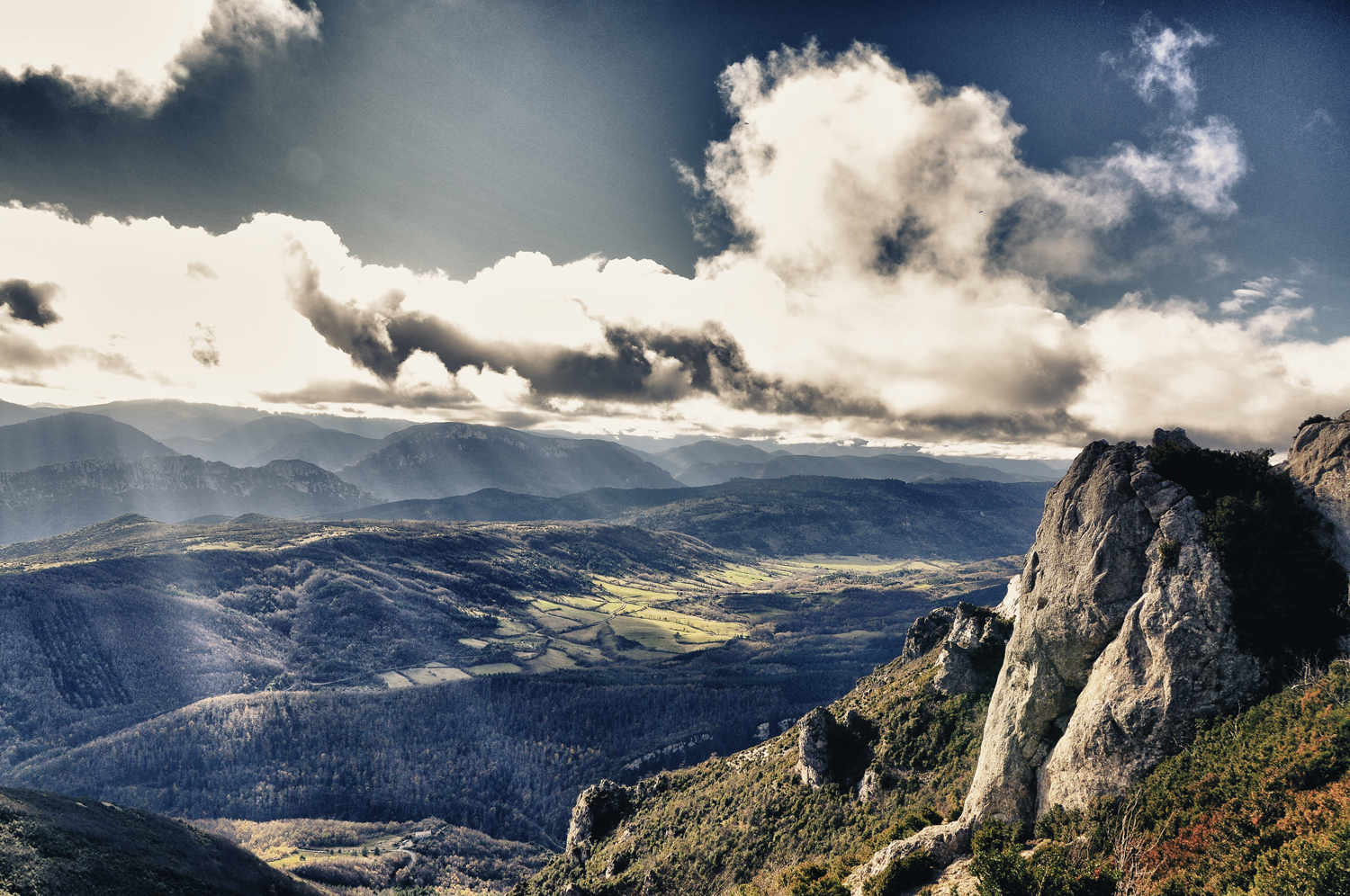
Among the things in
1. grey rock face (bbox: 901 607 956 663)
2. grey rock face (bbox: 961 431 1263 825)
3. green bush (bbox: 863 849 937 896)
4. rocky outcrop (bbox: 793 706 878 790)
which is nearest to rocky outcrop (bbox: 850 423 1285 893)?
grey rock face (bbox: 961 431 1263 825)

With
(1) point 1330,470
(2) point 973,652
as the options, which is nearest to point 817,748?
(2) point 973,652

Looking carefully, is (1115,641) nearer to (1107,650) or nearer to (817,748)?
(1107,650)

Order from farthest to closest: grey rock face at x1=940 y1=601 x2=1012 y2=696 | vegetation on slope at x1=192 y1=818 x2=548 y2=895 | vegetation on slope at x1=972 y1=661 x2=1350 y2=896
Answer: vegetation on slope at x1=192 y1=818 x2=548 y2=895 → grey rock face at x1=940 y1=601 x2=1012 y2=696 → vegetation on slope at x1=972 y1=661 x2=1350 y2=896

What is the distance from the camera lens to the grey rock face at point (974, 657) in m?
59.9

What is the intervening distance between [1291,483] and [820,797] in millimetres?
56392

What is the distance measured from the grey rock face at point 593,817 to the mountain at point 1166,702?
237ft

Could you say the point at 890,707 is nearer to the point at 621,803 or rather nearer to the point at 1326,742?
the point at 1326,742

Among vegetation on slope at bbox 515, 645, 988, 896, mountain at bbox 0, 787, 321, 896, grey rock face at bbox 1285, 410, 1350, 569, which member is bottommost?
mountain at bbox 0, 787, 321, 896

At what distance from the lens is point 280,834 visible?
19850 cm

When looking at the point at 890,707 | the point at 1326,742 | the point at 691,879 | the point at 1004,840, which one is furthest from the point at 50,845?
the point at 1326,742

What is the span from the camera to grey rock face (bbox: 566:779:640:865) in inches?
4021

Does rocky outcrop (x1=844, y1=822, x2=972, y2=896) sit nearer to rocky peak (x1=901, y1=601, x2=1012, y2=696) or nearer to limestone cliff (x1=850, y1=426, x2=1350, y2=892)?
limestone cliff (x1=850, y1=426, x2=1350, y2=892)

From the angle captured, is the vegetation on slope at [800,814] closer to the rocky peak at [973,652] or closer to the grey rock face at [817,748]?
the grey rock face at [817,748]

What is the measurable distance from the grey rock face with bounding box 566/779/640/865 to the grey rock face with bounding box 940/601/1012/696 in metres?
72.2
